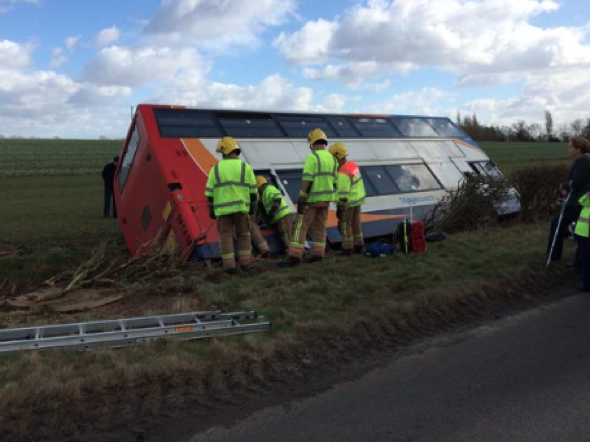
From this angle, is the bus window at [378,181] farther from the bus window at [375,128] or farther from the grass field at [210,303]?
the grass field at [210,303]

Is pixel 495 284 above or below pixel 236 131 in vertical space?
below

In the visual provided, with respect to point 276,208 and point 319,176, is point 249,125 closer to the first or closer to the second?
point 276,208

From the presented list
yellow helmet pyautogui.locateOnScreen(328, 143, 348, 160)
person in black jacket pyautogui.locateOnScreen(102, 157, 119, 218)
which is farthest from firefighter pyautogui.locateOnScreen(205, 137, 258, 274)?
person in black jacket pyautogui.locateOnScreen(102, 157, 119, 218)

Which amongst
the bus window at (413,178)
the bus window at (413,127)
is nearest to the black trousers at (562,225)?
the bus window at (413,178)

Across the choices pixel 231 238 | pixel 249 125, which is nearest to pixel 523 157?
pixel 249 125

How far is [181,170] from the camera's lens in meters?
9.28

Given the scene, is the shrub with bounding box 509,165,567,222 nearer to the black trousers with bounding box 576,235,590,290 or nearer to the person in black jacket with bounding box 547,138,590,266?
the person in black jacket with bounding box 547,138,590,266

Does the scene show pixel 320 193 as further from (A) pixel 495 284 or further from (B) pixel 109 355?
(B) pixel 109 355

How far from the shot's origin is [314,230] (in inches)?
348

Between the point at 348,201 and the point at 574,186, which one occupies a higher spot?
the point at 574,186

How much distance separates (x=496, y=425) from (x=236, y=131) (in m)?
8.11

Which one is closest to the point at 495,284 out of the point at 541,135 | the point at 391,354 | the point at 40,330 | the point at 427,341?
the point at 427,341

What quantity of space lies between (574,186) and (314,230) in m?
3.91

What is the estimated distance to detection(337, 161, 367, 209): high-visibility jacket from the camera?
916cm
